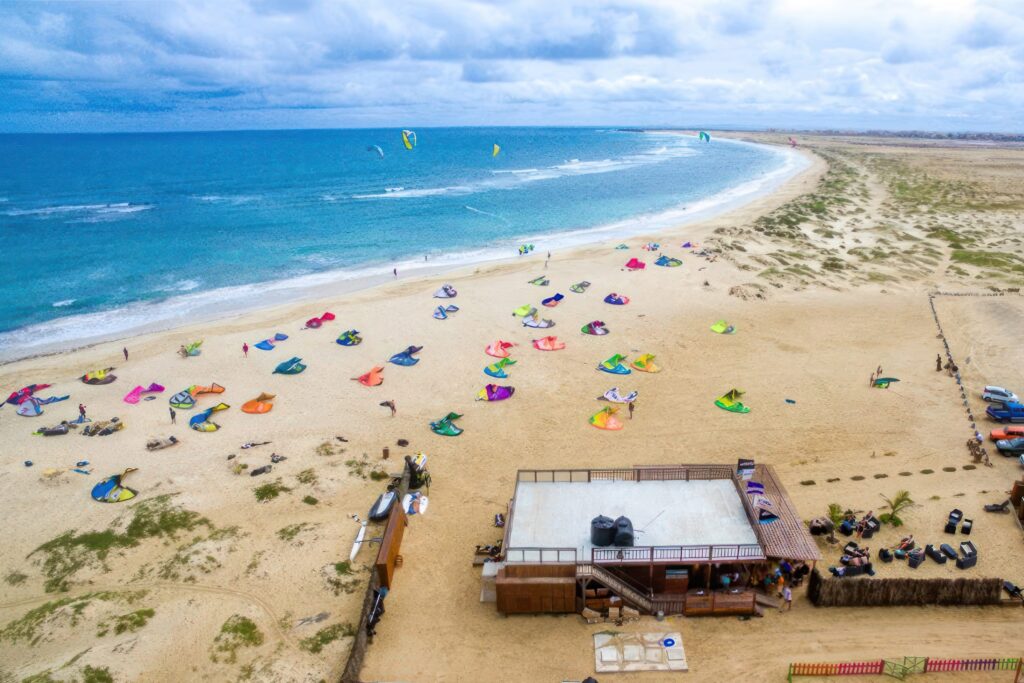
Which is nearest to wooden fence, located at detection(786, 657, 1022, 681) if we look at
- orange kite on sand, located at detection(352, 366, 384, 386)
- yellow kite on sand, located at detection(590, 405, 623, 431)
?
yellow kite on sand, located at detection(590, 405, 623, 431)

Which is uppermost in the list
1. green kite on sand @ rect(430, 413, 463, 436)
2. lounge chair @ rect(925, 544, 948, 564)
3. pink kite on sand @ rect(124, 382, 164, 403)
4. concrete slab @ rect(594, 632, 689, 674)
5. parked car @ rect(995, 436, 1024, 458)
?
parked car @ rect(995, 436, 1024, 458)

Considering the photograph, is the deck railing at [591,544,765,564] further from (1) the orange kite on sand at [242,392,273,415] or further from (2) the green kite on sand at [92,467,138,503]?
(1) the orange kite on sand at [242,392,273,415]

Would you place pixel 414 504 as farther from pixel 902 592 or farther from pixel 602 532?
pixel 902 592

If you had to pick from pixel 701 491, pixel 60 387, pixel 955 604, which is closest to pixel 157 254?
pixel 60 387

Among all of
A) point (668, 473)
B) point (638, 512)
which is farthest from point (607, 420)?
point (638, 512)

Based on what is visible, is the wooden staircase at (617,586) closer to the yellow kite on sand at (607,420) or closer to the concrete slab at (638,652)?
the concrete slab at (638,652)

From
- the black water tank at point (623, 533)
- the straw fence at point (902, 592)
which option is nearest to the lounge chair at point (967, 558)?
the straw fence at point (902, 592)
